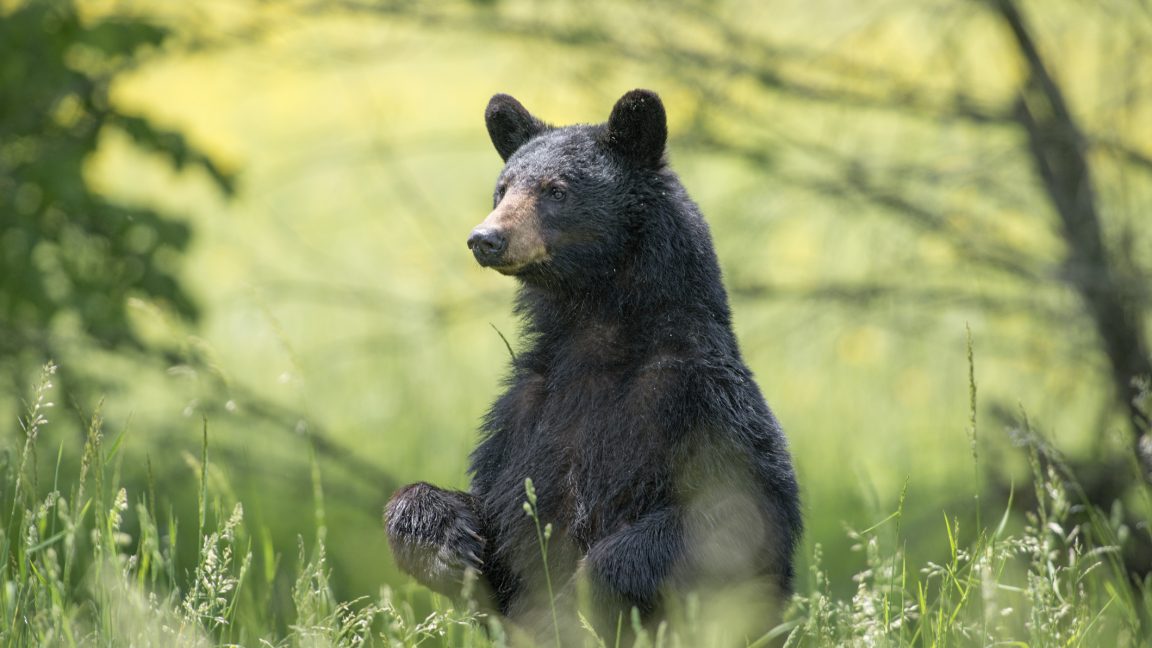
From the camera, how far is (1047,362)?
6.12 m

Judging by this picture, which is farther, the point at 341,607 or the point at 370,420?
the point at 370,420

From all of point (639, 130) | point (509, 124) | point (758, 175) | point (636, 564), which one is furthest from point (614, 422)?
point (758, 175)

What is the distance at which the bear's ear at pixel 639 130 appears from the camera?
11.1ft

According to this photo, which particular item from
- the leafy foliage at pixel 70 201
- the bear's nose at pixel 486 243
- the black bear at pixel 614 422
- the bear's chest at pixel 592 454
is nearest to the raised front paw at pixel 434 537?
the black bear at pixel 614 422

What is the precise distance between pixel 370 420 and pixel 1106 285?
14.7 ft

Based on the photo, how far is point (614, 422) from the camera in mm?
3146

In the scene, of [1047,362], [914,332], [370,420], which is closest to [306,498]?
[370,420]

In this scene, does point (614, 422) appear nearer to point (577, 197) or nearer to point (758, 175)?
point (577, 197)

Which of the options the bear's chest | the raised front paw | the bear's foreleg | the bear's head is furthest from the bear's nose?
the bear's foreleg

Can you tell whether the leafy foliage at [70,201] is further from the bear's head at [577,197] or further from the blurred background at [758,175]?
the bear's head at [577,197]

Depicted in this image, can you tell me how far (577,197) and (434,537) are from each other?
2.94 feet

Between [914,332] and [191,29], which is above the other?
[191,29]

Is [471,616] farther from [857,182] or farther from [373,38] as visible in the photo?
[373,38]

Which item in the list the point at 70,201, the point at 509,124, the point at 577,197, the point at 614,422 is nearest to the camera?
the point at 614,422
